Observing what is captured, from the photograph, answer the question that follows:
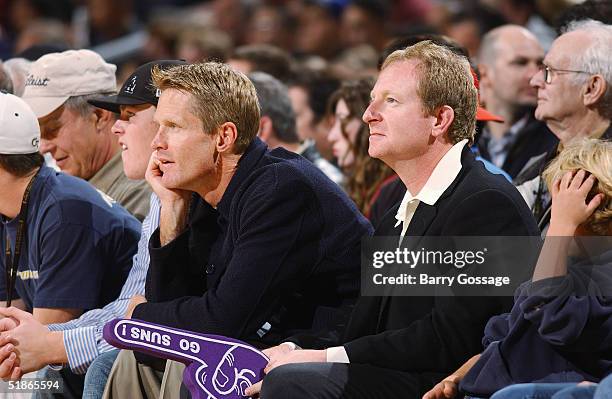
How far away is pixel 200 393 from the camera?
3.47 m

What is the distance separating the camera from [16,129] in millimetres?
4414

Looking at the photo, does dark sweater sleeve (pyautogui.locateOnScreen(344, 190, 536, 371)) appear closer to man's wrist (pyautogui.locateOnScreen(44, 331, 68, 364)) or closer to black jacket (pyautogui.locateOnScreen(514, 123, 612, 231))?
black jacket (pyautogui.locateOnScreen(514, 123, 612, 231))

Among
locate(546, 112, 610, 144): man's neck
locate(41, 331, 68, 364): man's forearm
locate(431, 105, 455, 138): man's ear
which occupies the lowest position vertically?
locate(41, 331, 68, 364): man's forearm

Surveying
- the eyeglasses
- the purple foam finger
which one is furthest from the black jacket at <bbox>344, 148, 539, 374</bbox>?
the eyeglasses

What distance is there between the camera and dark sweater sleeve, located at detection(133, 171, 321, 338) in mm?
3648

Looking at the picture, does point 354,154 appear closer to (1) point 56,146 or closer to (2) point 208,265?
(1) point 56,146

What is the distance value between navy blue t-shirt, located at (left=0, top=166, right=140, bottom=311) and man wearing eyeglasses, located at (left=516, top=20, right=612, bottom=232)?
1.65 meters

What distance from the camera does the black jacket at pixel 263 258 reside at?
12.0ft

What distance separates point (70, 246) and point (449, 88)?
1618 millimetres

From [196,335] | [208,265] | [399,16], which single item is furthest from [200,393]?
[399,16]

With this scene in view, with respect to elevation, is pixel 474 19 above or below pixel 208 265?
above

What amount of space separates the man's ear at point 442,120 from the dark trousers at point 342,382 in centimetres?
76

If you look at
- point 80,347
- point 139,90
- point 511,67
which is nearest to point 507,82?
point 511,67

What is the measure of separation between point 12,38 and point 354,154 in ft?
20.5
